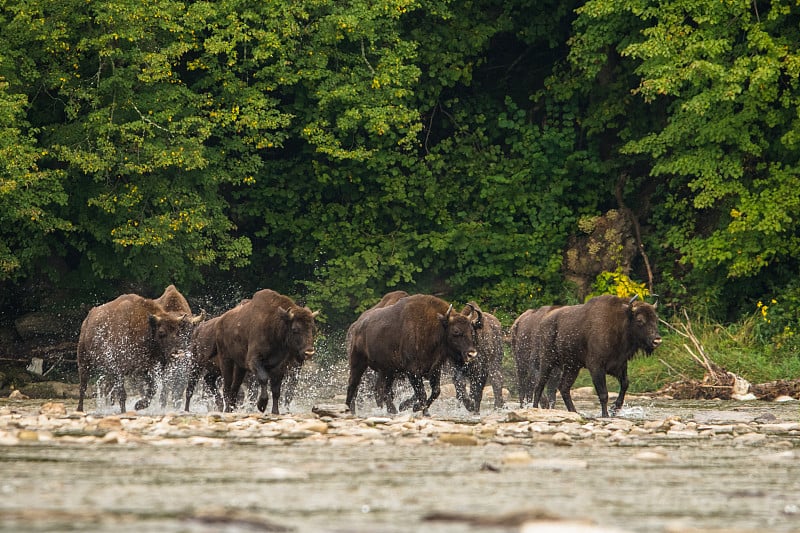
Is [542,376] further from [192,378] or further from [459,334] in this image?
[192,378]

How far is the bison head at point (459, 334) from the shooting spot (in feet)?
60.1

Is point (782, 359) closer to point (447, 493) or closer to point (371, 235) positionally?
point (371, 235)

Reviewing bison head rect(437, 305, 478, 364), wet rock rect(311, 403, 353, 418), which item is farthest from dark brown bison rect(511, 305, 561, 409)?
wet rock rect(311, 403, 353, 418)

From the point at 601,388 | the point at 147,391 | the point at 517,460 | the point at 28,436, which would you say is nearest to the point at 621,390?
the point at 601,388

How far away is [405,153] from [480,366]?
15056 millimetres

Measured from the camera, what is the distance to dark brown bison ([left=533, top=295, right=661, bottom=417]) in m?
18.7

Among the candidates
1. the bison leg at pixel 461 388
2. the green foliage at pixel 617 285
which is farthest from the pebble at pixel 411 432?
the green foliage at pixel 617 285

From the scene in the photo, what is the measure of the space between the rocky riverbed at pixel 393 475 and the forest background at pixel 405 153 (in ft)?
45.3

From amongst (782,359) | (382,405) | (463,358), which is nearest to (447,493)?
(463,358)

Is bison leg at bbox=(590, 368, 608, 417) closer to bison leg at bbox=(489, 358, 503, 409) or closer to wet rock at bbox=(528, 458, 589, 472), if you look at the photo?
bison leg at bbox=(489, 358, 503, 409)

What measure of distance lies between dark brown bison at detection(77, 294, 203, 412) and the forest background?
6.95 m

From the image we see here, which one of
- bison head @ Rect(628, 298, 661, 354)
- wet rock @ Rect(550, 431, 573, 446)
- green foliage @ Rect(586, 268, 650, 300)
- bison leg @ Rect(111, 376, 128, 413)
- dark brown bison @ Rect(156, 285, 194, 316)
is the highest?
green foliage @ Rect(586, 268, 650, 300)

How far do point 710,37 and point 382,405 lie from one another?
40.8 ft

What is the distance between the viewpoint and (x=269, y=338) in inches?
732
